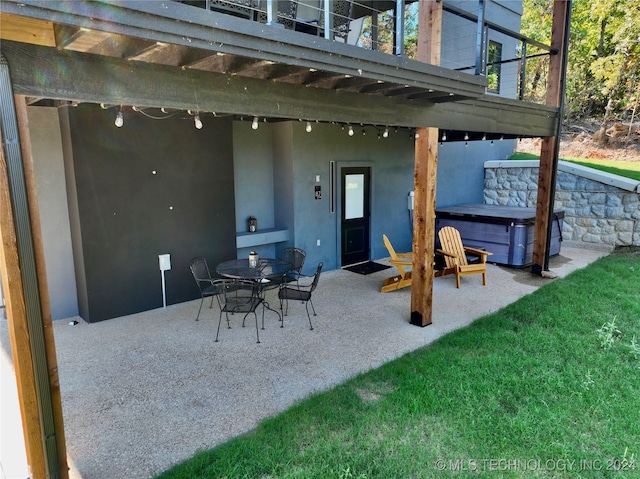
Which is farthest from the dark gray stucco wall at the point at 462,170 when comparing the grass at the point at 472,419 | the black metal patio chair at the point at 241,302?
the black metal patio chair at the point at 241,302

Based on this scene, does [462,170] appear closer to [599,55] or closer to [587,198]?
[587,198]

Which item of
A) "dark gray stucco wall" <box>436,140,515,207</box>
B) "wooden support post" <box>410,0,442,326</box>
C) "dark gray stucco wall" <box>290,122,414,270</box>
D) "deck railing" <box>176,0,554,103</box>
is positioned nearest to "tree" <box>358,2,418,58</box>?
"deck railing" <box>176,0,554,103</box>

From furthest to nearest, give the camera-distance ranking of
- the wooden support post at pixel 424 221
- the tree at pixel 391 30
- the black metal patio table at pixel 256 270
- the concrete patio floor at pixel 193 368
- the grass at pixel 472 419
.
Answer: the tree at pixel 391 30 → the black metal patio table at pixel 256 270 → the wooden support post at pixel 424 221 → the concrete patio floor at pixel 193 368 → the grass at pixel 472 419

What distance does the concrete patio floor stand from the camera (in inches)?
117

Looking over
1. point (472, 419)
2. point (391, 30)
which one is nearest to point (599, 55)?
point (391, 30)

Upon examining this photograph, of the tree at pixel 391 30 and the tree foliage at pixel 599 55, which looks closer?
the tree at pixel 391 30

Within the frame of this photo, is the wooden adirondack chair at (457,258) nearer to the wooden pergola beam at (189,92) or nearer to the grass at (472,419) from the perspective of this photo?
the grass at (472,419)

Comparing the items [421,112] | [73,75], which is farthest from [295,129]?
[73,75]

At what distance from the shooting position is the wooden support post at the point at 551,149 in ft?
21.6

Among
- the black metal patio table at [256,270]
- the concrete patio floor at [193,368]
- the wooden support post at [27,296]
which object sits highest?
the wooden support post at [27,296]

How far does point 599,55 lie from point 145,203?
18.9 meters

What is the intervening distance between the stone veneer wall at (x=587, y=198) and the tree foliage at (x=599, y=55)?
853 centimetres

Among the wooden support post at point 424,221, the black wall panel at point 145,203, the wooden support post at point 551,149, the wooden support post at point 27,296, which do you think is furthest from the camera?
the wooden support post at point 551,149

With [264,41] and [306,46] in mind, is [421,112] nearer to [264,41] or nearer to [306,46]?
[306,46]
